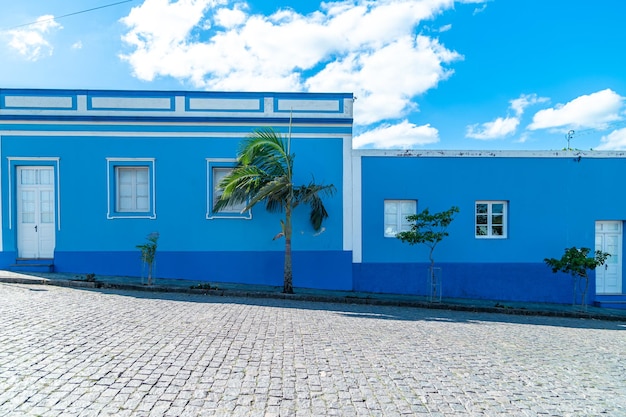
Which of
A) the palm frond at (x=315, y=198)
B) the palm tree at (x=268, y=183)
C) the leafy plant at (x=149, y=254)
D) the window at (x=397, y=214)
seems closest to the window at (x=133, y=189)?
the leafy plant at (x=149, y=254)

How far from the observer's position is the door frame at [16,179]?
9.53m

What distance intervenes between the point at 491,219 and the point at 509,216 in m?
0.49

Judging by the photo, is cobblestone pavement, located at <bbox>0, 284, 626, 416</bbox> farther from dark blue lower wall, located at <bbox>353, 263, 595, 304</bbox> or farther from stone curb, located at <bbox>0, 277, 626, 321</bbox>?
dark blue lower wall, located at <bbox>353, 263, 595, 304</bbox>

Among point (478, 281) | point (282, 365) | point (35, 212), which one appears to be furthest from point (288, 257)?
point (35, 212)

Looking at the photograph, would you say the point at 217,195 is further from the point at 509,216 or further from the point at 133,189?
the point at 509,216

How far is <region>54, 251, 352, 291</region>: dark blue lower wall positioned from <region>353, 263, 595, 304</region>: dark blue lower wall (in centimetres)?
69

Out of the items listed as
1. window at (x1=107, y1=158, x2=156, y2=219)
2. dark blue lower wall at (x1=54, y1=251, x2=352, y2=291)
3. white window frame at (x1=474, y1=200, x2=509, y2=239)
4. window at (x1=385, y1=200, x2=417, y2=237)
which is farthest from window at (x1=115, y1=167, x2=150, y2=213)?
white window frame at (x1=474, y1=200, x2=509, y2=239)

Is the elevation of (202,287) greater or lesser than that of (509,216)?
lesser

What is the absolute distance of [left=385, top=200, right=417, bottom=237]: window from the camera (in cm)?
1034

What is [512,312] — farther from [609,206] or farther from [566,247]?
[609,206]

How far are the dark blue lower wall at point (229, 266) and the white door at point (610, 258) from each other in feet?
24.6

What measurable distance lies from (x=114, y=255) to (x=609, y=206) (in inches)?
552

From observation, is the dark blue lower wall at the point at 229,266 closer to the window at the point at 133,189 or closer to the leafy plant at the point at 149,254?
the leafy plant at the point at 149,254

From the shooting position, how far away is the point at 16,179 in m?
9.62
